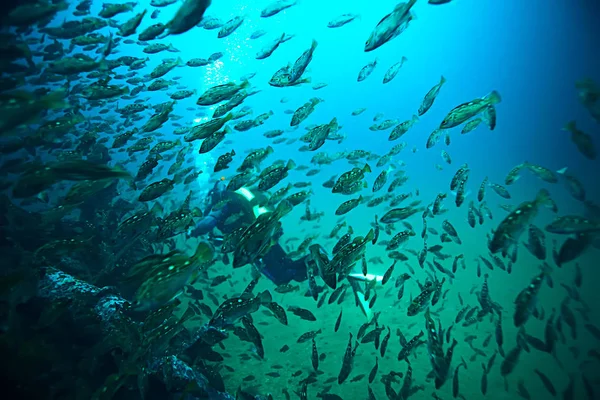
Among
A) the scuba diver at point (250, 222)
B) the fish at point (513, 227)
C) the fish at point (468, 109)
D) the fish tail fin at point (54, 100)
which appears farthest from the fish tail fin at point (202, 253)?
the scuba diver at point (250, 222)

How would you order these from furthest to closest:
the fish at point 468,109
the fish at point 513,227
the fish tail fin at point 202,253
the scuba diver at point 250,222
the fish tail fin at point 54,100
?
the scuba diver at point 250,222
the fish at point 468,109
the fish at point 513,227
the fish tail fin at point 54,100
the fish tail fin at point 202,253

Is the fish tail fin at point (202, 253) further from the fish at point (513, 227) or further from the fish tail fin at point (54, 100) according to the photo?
the fish at point (513, 227)

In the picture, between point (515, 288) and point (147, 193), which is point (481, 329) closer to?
point (515, 288)

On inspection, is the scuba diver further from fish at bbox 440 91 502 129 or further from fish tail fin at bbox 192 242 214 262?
fish at bbox 440 91 502 129

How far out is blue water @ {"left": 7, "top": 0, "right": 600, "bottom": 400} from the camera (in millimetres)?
8922

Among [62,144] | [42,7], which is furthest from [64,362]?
[62,144]

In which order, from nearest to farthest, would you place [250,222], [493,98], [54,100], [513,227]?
[54,100] → [513,227] → [493,98] → [250,222]

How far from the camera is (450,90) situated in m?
94.3

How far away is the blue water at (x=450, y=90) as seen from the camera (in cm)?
892

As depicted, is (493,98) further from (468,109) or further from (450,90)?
(450,90)

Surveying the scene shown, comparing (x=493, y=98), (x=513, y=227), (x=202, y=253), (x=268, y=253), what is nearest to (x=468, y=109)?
(x=493, y=98)

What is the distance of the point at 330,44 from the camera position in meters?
54.5

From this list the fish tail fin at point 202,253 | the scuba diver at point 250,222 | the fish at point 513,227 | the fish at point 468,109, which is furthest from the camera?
the scuba diver at point 250,222

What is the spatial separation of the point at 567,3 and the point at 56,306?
5446 cm
